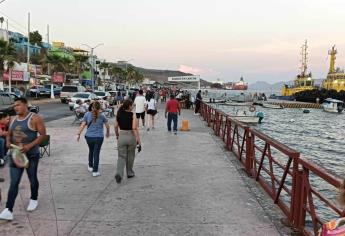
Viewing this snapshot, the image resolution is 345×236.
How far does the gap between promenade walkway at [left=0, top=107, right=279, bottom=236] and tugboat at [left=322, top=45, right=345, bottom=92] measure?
3678 inches

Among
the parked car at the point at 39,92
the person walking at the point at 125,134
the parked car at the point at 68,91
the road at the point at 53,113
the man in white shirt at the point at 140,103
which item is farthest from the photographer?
the parked car at the point at 39,92

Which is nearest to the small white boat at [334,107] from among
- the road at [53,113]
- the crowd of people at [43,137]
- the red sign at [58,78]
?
the red sign at [58,78]

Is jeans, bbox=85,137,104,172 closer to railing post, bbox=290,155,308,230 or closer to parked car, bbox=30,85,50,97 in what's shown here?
railing post, bbox=290,155,308,230

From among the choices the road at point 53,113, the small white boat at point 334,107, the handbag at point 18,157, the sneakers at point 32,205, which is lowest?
the small white boat at point 334,107

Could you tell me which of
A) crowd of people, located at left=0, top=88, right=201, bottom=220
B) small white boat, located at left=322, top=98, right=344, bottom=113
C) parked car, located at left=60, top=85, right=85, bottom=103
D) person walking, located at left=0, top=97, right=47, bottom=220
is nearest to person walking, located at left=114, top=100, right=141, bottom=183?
crowd of people, located at left=0, top=88, right=201, bottom=220

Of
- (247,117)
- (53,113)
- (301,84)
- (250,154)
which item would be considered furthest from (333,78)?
(250,154)

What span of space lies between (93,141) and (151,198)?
7.48ft

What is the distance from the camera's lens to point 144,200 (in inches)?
289

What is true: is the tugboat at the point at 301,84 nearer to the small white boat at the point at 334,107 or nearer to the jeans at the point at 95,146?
the small white boat at the point at 334,107

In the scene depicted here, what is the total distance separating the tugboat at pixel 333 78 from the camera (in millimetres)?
98188

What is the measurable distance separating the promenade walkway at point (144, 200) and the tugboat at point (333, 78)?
93.4 m

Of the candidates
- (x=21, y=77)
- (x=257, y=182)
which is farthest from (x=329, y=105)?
(x=257, y=182)

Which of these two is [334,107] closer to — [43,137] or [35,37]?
[35,37]

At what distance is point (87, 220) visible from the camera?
6.21 metres
